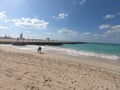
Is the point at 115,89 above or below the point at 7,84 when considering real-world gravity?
below

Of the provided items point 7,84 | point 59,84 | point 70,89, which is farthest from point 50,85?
point 7,84

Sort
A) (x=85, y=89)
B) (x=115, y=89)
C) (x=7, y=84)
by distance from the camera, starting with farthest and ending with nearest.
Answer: (x=115, y=89), (x=85, y=89), (x=7, y=84)

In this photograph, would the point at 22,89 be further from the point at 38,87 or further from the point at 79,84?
the point at 79,84

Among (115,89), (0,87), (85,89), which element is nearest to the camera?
(0,87)

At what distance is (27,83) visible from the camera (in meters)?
4.68

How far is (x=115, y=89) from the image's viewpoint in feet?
17.1

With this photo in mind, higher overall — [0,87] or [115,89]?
[0,87]

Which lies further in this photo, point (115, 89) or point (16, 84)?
point (115, 89)

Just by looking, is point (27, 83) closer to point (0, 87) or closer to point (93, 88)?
point (0, 87)

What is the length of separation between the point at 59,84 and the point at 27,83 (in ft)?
3.89

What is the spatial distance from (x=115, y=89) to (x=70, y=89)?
1937 millimetres

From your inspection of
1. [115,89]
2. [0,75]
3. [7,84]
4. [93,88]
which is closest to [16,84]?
[7,84]

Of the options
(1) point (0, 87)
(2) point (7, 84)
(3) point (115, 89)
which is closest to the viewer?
(1) point (0, 87)

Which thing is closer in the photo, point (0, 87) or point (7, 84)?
point (0, 87)
